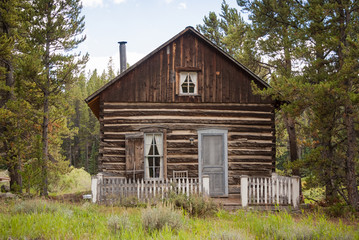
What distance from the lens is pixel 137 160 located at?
516 inches

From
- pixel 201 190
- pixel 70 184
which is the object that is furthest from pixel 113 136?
pixel 70 184

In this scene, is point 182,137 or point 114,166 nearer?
point 114,166

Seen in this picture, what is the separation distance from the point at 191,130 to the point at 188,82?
2.05 metres

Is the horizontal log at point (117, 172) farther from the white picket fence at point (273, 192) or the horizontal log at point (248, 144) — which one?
the white picket fence at point (273, 192)

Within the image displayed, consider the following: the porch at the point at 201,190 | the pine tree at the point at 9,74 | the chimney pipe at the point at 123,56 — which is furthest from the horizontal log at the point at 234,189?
the pine tree at the point at 9,74

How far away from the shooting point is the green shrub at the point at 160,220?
6.54 m

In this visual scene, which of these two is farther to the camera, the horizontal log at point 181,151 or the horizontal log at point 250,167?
the horizontal log at point 250,167

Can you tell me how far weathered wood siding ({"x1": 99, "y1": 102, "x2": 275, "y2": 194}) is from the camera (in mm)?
13367

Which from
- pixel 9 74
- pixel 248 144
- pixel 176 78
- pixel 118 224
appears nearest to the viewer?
pixel 118 224

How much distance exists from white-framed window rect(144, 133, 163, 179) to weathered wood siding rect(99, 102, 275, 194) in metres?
0.31

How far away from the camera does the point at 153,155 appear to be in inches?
523

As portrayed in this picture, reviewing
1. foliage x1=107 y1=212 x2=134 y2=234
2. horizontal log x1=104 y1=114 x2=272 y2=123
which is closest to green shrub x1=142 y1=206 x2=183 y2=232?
foliage x1=107 y1=212 x2=134 y2=234

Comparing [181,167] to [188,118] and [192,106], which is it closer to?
[188,118]

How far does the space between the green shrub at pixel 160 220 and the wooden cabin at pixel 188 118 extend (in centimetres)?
640
